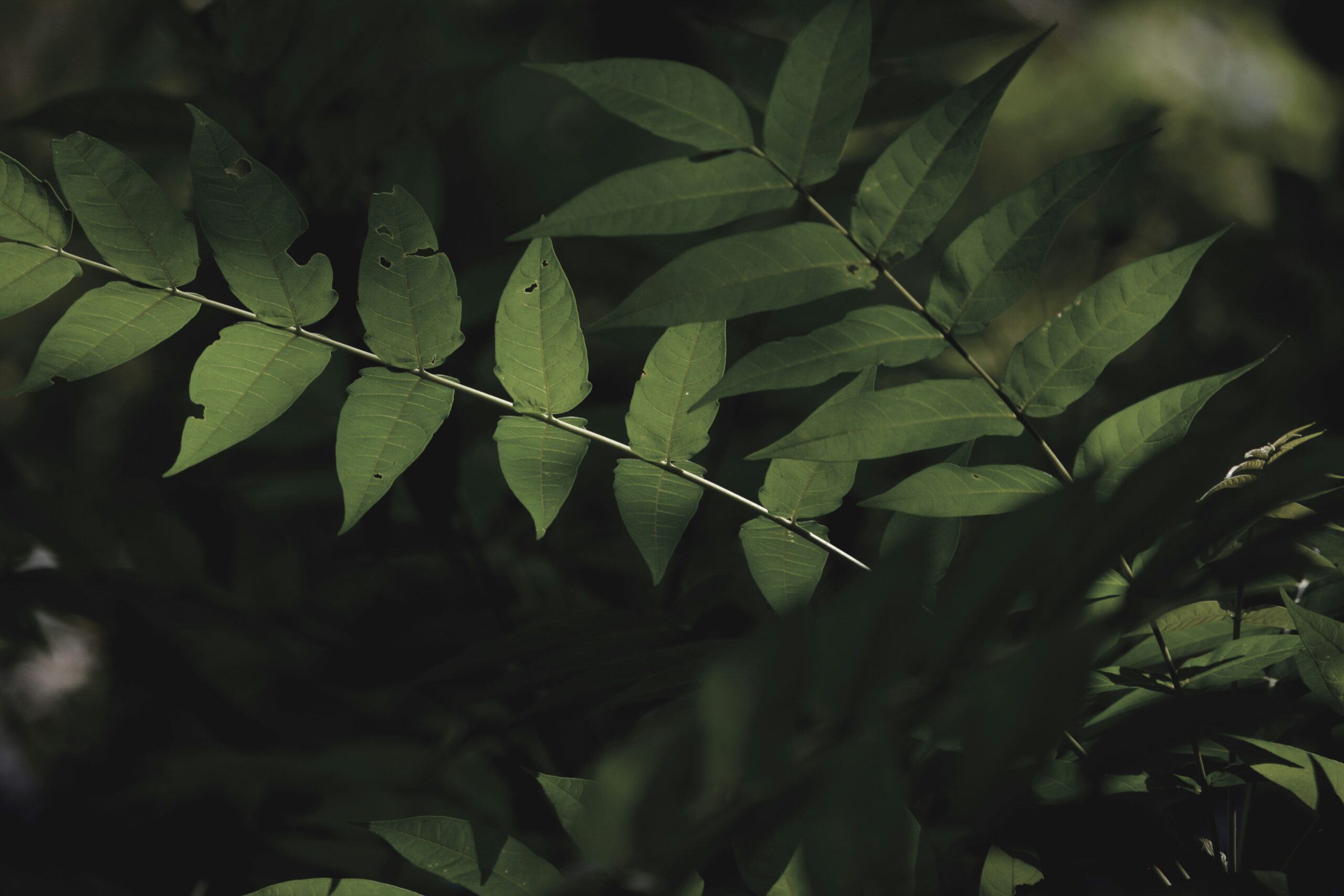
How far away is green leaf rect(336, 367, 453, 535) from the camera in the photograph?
47 cm

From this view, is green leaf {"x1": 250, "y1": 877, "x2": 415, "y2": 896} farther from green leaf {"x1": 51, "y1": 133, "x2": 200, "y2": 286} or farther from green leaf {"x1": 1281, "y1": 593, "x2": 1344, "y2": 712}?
green leaf {"x1": 1281, "y1": 593, "x2": 1344, "y2": 712}

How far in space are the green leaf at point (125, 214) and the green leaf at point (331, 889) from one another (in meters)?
0.34

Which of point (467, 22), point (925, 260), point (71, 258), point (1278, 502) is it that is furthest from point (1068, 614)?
point (467, 22)

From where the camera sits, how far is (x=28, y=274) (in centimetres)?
49

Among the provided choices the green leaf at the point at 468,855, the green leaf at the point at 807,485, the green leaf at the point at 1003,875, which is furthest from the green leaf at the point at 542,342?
the green leaf at the point at 1003,875

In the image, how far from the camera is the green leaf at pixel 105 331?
0.46 meters

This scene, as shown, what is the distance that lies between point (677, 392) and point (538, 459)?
0.09m

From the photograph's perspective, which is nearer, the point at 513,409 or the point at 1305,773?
the point at 1305,773

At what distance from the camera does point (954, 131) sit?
18.0 inches

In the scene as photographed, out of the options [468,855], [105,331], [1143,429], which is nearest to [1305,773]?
[1143,429]

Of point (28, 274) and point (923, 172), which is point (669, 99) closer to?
point (923, 172)

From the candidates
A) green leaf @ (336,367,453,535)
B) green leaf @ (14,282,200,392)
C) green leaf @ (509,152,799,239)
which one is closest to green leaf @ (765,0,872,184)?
green leaf @ (509,152,799,239)

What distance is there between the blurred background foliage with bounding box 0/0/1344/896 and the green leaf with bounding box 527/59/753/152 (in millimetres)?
204

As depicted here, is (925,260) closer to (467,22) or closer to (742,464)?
(742,464)
